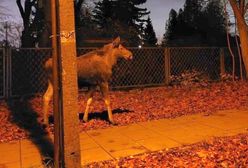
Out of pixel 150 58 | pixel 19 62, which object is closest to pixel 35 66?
pixel 19 62

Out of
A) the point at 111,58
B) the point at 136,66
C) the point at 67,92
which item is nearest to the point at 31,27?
the point at 136,66

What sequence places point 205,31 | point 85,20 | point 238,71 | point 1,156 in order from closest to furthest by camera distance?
point 1,156, point 238,71, point 85,20, point 205,31

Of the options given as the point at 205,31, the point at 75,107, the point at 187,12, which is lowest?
the point at 75,107

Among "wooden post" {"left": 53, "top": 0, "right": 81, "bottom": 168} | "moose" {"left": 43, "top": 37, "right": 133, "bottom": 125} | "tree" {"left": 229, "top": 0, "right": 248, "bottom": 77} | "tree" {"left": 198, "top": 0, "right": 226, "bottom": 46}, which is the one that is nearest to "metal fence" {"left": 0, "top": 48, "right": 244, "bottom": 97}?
"tree" {"left": 229, "top": 0, "right": 248, "bottom": 77}

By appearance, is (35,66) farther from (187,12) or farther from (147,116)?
(187,12)

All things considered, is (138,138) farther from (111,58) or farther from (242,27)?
(242,27)

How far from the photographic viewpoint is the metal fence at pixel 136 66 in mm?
12406

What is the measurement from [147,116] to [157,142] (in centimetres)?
235

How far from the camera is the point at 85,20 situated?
27.2 metres

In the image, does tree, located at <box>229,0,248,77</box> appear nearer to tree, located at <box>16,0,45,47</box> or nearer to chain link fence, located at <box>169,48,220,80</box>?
chain link fence, located at <box>169,48,220,80</box>

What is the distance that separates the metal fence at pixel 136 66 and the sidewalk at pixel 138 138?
219 inches

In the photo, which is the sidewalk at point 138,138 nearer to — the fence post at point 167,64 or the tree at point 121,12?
the fence post at point 167,64

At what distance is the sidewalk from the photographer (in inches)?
231

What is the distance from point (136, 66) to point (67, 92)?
33.4 ft
